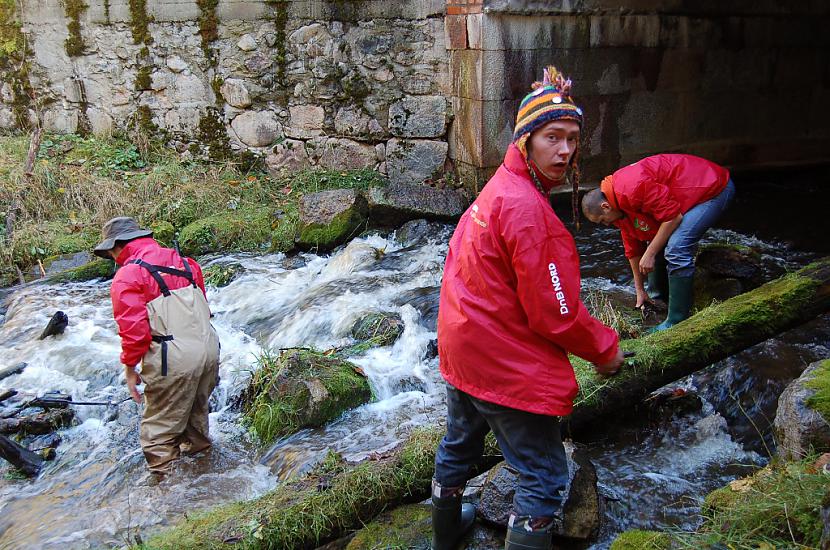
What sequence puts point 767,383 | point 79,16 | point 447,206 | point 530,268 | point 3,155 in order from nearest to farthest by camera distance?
point 530,268 < point 767,383 < point 447,206 < point 3,155 < point 79,16

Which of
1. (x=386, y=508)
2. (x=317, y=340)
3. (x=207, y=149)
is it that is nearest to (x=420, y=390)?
(x=317, y=340)

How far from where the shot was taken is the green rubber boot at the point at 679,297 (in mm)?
5102

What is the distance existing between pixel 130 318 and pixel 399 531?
2.32m

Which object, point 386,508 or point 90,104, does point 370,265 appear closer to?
point 386,508

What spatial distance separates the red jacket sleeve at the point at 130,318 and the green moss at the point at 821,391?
3870 mm

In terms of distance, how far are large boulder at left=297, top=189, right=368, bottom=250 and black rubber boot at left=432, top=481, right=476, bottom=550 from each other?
19.1 feet

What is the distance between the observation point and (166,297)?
4.65 m

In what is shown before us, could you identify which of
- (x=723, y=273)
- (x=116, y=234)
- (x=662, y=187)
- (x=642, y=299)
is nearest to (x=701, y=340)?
(x=662, y=187)

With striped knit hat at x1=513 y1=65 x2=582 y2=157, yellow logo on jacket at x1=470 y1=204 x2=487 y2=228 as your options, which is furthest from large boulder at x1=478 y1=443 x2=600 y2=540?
striped knit hat at x1=513 y1=65 x2=582 y2=157

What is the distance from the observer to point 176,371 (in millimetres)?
4738

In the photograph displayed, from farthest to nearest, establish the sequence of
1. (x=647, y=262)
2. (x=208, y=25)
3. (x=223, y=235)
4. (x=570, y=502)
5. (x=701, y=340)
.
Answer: (x=208, y=25)
(x=223, y=235)
(x=647, y=262)
(x=701, y=340)
(x=570, y=502)

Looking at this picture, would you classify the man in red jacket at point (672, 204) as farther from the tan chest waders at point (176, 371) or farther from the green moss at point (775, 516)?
the tan chest waders at point (176, 371)

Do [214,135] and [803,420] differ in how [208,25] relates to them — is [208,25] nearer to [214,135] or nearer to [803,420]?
[214,135]

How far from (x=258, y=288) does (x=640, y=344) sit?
4955 millimetres
